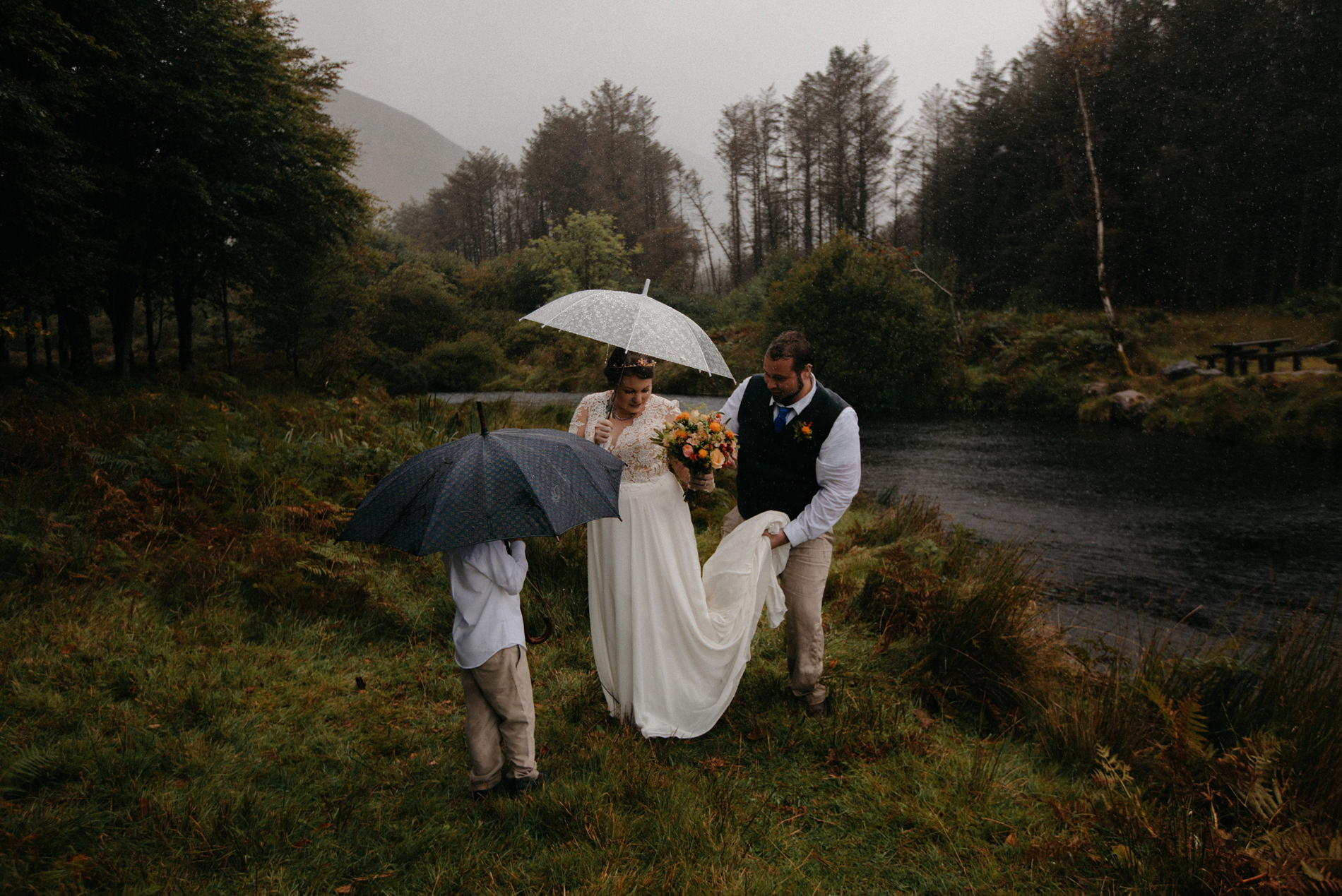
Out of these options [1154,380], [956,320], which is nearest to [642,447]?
[1154,380]

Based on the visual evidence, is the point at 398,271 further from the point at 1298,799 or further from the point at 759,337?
the point at 1298,799

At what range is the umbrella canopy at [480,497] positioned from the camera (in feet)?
9.11

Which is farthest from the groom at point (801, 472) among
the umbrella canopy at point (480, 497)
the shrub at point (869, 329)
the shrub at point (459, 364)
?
the shrub at point (459, 364)

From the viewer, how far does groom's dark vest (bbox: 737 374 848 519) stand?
4254 millimetres

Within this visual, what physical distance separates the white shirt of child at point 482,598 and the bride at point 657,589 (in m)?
0.96

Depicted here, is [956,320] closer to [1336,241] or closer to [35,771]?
[1336,241]

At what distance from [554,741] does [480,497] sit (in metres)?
1.80

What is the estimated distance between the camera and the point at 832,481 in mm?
4203

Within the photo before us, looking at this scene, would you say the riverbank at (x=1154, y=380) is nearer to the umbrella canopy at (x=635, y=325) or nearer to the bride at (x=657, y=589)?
the bride at (x=657, y=589)

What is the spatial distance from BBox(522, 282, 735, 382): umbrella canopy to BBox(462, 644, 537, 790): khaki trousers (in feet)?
5.62

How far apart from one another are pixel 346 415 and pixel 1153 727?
408 inches

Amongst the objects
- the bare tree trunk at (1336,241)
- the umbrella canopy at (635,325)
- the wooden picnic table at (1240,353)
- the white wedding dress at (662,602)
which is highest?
the bare tree trunk at (1336,241)

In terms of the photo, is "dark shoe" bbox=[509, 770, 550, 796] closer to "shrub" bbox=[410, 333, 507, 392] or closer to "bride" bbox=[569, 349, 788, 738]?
"bride" bbox=[569, 349, 788, 738]

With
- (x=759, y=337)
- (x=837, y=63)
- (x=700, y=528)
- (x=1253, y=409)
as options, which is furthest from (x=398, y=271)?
(x=1253, y=409)
